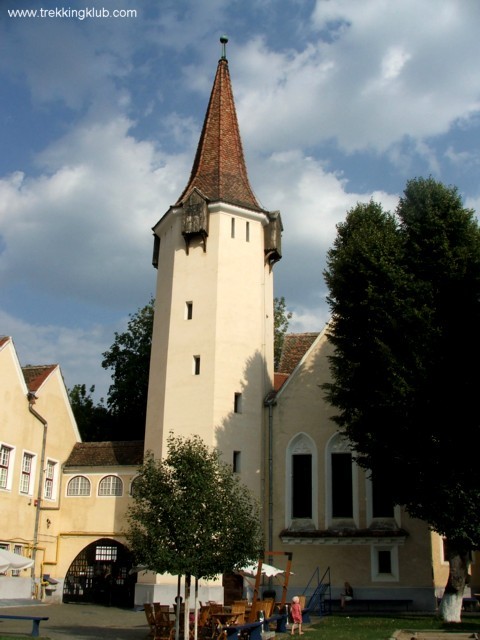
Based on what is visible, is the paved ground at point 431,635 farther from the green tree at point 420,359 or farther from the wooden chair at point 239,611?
the green tree at point 420,359

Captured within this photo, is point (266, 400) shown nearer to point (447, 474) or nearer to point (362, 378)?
point (362, 378)

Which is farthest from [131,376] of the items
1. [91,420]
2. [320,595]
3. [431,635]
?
[431,635]

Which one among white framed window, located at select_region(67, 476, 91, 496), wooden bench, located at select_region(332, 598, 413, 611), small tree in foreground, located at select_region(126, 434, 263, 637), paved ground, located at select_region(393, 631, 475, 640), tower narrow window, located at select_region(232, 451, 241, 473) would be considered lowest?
wooden bench, located at select_region(332, 598, 413, 611)

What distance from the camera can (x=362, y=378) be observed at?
24875mm

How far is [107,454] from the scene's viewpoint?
3331 centimetres

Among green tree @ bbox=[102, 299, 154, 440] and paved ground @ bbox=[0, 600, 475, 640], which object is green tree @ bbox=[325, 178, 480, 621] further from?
green tree @ bbox=[102, 299, 154, 440]

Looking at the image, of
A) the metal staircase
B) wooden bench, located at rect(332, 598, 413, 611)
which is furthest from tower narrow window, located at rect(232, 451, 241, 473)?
wooden bench, located at rect(332, 598, 413, 611)

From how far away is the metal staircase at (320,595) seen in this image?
2758 cm

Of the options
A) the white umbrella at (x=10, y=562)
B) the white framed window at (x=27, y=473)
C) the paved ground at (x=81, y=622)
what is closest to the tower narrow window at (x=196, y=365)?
the white framed window at (x=27, y=473)

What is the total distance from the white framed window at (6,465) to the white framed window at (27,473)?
95cm

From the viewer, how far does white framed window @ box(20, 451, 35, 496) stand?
30325 millimetres

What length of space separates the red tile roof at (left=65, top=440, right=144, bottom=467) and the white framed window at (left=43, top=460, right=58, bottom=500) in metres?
0.83

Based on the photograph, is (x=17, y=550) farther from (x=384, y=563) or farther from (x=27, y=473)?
(x=384, y=563)

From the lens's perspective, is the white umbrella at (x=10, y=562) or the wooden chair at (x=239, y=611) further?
the white umbrella at (x=10, y=562)
